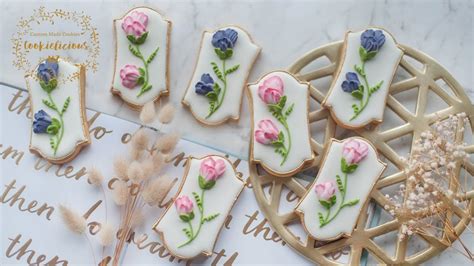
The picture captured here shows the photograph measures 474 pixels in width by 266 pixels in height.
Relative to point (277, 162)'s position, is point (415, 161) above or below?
above

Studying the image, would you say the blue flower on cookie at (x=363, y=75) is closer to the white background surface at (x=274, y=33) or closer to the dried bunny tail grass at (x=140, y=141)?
the white background surface at (x=274, y=33)

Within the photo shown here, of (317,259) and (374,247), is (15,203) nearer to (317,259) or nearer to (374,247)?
(317,259)

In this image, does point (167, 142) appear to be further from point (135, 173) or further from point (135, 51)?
point (135, 51)

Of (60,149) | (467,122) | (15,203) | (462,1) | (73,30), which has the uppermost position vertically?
(462,1)

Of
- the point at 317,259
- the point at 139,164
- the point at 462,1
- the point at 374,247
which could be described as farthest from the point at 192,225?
the point at 462,1

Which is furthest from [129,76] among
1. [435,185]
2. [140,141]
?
[435,185]

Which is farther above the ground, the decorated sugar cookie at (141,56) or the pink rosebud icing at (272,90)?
the pink rosebud icing at (272,90)

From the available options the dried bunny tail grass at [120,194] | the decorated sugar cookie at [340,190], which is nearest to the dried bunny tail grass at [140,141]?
the dried bunny tail grass at [120,194]
